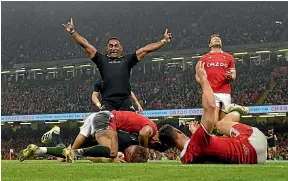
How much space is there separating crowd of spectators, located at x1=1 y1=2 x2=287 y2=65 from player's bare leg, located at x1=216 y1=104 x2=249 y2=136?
116ft

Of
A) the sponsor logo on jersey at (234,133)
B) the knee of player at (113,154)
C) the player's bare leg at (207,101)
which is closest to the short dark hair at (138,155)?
the knee of player at (113,154)

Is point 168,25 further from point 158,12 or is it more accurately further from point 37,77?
point 37,77

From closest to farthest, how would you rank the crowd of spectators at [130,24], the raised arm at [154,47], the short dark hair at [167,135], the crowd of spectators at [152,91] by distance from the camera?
1. the short dark hair at [167,135]
2. the raised arm at [154,47]
3. the crowd of spectators at [152,91]
4. the crowd of spectators at [130,24]

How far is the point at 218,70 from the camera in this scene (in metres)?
8.46

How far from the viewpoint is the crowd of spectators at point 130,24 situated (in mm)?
44125

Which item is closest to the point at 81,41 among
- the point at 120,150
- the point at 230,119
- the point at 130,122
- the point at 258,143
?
the point at 130,122

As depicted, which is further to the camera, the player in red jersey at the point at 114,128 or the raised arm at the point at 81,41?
the raised arm at the point at 81,41

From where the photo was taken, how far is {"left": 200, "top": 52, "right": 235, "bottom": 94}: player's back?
844cm

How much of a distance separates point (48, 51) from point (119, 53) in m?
42.6

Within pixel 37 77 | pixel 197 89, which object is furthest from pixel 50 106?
pixel 197 89

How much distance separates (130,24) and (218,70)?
136 feet

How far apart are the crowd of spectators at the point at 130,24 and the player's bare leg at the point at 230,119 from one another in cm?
3540

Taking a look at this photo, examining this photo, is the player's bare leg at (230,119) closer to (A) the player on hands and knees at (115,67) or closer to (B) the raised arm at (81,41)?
(A) the player on hands and knees at (115,67)

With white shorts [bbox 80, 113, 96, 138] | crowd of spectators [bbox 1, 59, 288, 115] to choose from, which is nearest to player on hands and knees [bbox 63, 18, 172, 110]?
white shorts [bbox 80, 113, 96, 138]
